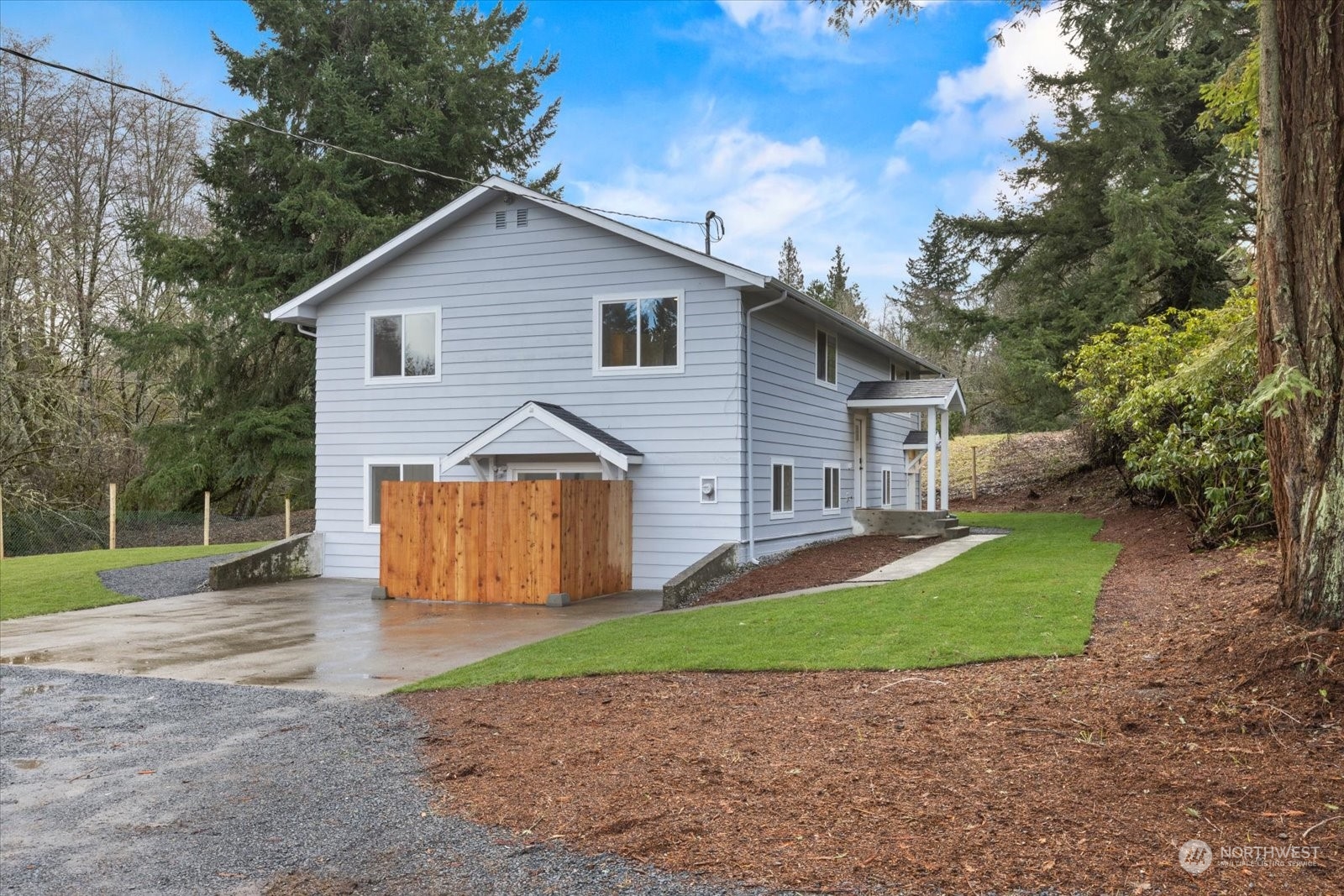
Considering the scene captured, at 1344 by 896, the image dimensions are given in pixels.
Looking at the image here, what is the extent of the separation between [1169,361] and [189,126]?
28.4 metres

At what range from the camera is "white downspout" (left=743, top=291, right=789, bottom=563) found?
14.6 meters

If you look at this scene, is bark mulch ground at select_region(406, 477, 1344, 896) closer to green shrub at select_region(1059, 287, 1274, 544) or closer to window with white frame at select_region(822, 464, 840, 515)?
green shrub at select_region(1059, 287, 1274, 544)

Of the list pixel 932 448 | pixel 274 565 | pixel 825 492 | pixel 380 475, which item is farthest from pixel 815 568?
pixel 274 565

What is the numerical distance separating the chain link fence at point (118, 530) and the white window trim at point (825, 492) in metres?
14.9

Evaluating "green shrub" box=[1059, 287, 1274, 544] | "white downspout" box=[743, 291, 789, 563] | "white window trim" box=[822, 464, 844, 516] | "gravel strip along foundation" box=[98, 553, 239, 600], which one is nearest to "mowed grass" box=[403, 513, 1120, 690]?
"green shrub" box=[1059, 287, 1274, 544]

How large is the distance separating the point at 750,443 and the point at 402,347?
21.4 ft

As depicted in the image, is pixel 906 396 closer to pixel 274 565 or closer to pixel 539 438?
pixel 539 438

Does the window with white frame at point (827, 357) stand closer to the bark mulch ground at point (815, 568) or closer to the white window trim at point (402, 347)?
the bark mulch ground at point (815, 568)

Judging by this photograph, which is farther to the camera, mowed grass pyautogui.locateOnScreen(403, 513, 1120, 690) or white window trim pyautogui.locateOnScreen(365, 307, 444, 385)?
white window trim pyautogui.locateOnScreen(365, 307, 444, 385)

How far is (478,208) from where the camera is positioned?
16250 mm

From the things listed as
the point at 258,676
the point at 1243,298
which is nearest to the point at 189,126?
the point at 258,676

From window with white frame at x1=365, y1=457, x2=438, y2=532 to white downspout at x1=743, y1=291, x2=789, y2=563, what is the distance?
5.65m

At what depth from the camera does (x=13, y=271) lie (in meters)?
22.8

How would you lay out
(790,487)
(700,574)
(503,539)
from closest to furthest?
(700,574), (503,539), (790,487)
